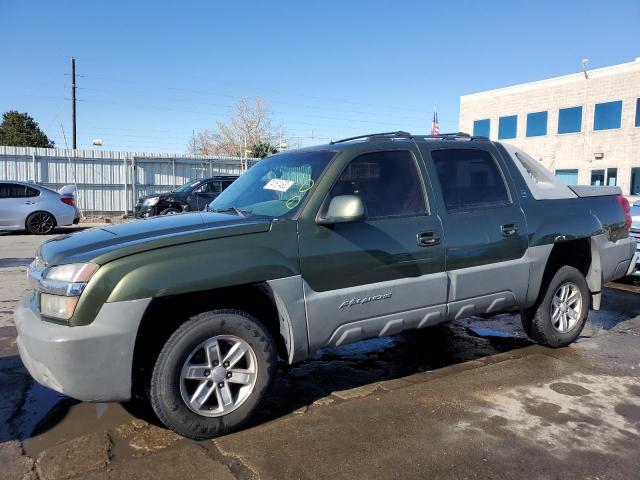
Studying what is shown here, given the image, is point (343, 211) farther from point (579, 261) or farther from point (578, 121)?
point (578, 121)

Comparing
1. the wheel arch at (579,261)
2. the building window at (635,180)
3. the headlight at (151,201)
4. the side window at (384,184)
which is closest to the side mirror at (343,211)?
the side window at (384,184)

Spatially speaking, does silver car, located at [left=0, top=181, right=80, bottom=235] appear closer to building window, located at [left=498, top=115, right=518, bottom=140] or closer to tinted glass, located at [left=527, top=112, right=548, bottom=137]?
tinted glass, located at [left=527, top=112, right=548, bottom=137]

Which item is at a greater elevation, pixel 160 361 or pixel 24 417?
pixel 160 361

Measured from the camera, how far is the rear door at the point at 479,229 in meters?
4.16

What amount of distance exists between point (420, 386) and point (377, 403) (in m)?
0.51

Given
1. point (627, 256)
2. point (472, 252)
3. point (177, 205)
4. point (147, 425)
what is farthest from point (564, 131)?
point (147, 425)

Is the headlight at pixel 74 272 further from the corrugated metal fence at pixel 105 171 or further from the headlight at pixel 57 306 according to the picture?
the corrugated metal fence at pixel 105 171

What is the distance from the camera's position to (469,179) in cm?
448

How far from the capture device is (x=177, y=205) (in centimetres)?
1593

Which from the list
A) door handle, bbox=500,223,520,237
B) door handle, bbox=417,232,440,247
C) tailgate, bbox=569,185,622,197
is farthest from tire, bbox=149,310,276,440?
tailgate, bbox=569,185,622,197

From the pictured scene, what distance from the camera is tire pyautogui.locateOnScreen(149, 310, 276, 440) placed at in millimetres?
3111

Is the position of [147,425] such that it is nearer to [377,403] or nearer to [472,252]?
[377,403]

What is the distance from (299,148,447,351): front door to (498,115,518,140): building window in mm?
31565

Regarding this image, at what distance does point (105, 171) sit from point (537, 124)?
2422 centimetres
